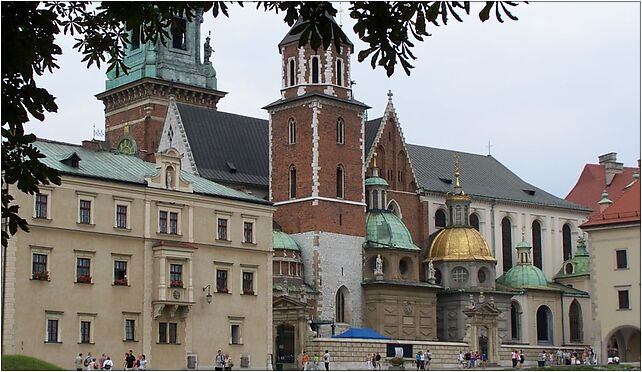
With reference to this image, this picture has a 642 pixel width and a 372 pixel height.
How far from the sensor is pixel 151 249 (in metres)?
44.4

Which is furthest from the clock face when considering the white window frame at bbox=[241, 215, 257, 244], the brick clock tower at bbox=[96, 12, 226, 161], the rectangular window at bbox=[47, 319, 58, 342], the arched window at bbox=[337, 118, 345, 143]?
the rectangular window at bbox=[47, 319, 58, 342]

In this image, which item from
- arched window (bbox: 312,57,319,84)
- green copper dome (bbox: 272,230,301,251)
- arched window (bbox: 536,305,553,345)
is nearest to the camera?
green copper dome (bbox: 272,230,301,251)

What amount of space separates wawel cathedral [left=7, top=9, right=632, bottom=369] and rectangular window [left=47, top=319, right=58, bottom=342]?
12.5m

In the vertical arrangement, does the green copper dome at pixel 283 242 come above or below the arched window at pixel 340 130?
below

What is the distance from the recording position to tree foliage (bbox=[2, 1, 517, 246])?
9.20 metres

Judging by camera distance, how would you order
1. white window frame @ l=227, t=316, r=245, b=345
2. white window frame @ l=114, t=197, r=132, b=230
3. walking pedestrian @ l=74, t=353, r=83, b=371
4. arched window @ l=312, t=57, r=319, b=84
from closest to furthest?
walking pedestrian @ l=74, t=353, r=83, b=371, white window frame @ l=114, t=197, r=132, b=230, white window frame @ l=227, t=316, r=245, b=345, arched window @ l=312, t=57, r=319, b=84

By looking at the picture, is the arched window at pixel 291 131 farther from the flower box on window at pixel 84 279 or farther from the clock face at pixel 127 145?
the flower box on window at pixel 84 279

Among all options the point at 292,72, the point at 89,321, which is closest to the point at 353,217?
the point at 292,72

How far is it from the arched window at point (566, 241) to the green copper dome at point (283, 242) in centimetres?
2507

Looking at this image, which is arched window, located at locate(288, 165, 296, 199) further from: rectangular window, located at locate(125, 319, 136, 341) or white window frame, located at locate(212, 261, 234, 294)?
rectangular window, located at locate(125, 319, 136, 341)

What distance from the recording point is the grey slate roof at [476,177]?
238ft

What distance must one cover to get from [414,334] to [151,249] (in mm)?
20494

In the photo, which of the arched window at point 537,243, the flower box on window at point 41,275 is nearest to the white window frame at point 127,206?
the flower box on window at point 41,275

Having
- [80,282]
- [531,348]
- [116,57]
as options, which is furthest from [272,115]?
[116,57]
